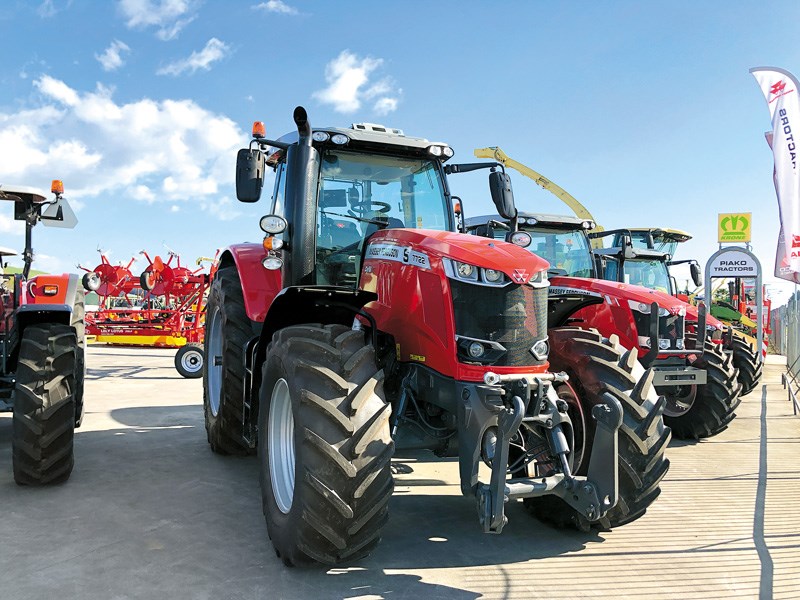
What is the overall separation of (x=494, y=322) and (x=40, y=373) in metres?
3.23

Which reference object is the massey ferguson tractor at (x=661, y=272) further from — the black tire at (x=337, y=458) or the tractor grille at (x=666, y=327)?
the black tire at (x=337, y=458)

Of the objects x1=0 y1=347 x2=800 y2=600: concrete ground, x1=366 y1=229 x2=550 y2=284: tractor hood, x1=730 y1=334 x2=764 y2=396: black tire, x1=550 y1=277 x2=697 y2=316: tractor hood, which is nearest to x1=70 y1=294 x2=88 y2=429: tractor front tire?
x1=0 y1=347 x2=800 y2=600: concrete ground

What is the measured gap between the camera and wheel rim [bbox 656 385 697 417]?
21.8ft

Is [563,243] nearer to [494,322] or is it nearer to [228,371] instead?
[228,371]

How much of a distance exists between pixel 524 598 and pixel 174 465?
10.6 feet

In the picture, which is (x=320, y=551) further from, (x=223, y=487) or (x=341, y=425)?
(x=223, y=487)

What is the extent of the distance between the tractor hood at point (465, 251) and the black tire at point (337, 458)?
680 millimetres

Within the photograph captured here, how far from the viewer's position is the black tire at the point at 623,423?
10.8 ft

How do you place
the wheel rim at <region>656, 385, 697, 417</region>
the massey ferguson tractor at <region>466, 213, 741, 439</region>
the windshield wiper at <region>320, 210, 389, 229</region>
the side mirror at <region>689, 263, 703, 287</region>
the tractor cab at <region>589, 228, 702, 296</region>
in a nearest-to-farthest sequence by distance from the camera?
1. the windshield wiper at <region>320, 210, 389, 229</region>
2. the massey ferguson tractor at <region>466, 213, 741, 439</region>
3. the wheel rim at <region>656, 385, 697, 417</region>
4. the tractor cab at <region>589, 228, 702, 296</region>
5. the side mirror at <region>689, 263, 703, 287</region>

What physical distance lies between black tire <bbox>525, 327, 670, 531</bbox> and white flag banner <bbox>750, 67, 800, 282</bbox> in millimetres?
4345

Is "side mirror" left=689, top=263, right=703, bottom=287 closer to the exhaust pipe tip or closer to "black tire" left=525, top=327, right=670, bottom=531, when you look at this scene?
"black tire" left=525, top=327, right=670, bottom=531

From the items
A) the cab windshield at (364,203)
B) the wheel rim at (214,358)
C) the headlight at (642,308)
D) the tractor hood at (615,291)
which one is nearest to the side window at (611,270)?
the tractor hood at (615,291)

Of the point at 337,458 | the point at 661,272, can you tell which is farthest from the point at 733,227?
the point at 337,458

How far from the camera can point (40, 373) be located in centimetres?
429
